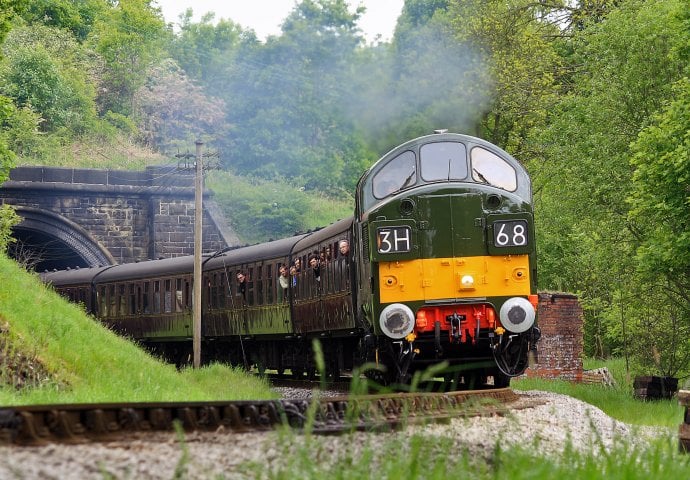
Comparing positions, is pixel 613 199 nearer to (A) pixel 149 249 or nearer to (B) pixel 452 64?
(B) pixel 452 64

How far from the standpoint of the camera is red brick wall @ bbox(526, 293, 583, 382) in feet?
78.5

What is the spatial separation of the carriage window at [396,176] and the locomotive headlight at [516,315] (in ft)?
6.73

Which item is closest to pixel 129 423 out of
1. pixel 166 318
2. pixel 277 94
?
pixel 166 318

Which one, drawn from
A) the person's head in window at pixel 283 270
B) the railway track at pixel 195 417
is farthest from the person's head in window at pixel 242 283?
the railway track at pixel 195 417

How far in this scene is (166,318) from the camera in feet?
99.8

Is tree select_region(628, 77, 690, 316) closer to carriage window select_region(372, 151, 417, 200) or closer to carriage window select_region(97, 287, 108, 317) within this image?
carriage window select_region(372, 151, 417, 200)

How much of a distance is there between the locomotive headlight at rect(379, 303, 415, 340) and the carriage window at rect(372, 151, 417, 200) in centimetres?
171

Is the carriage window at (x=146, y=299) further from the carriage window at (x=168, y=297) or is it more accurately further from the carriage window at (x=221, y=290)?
the carriage window at (x=221, y=290)

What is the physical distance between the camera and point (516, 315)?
576 inches

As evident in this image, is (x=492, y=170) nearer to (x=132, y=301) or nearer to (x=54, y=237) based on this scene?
(x=132, y=301)

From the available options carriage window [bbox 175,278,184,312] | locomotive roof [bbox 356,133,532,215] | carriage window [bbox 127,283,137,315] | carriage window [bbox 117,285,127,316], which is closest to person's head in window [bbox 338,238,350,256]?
locomotive roof [bbox 356,133,532,215]

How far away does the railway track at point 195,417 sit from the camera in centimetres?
651

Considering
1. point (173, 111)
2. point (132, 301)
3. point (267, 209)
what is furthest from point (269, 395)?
point (173, 111)

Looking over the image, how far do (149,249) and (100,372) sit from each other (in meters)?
32.0
